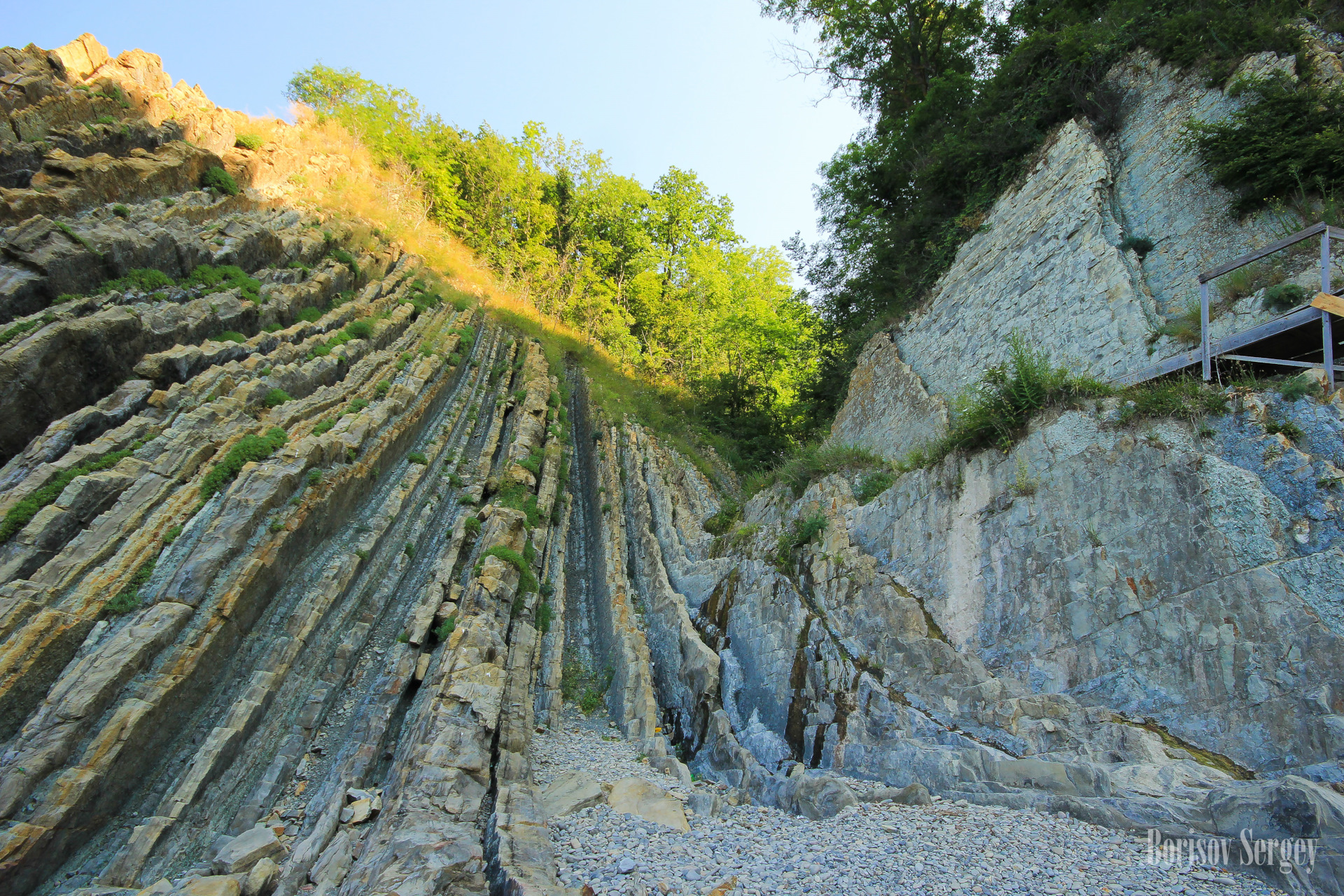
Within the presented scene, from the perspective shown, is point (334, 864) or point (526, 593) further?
point (526, 593)

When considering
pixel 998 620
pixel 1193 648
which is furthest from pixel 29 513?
pixel 1193 648

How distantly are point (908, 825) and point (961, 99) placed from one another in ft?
60.3

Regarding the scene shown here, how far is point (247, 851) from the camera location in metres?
7.09

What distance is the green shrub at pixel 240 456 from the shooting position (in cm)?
1129

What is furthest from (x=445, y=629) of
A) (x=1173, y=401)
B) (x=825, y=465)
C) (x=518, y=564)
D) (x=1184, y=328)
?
(x=1184, y=328)

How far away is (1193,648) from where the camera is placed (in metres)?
5.93

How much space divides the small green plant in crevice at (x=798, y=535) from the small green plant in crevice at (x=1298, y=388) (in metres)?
6.34

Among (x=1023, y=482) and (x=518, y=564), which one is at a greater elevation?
(x=1023, y=482)

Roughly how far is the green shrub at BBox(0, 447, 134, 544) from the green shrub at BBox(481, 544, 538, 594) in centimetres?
694

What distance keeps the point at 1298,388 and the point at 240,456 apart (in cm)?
1611

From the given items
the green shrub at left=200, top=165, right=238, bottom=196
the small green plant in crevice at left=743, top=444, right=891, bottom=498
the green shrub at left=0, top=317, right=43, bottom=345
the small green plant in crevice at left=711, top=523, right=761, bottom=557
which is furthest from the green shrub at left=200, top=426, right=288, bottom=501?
the green shrub at left=200, top=165, right=238, bottom=196

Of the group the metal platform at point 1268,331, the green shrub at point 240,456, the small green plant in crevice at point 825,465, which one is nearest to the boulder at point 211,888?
the green shrub at point 240,456

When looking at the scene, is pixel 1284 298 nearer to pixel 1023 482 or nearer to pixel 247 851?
pixel 1023 482

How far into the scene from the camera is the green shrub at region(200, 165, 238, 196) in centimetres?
2028
